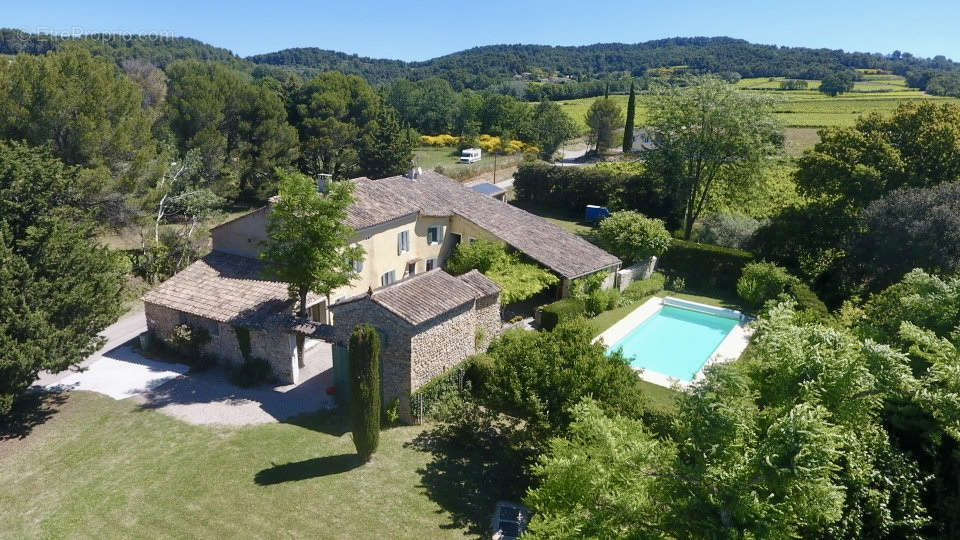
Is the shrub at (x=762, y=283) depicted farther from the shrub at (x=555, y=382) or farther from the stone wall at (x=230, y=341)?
the stone wall at (x=230, y=341)

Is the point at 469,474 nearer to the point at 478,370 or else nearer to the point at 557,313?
the point at 478,370

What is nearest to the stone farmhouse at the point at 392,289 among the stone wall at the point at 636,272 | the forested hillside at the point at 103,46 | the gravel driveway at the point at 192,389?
the gravel driveway at the point at 192,389

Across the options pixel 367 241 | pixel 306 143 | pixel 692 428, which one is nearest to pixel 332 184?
pixel 367 241

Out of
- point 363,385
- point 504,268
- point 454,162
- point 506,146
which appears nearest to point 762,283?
point 504,268

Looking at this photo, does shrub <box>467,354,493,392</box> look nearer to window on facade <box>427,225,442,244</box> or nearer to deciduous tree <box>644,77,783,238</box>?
window on facade <box>427,225,442,244</box>

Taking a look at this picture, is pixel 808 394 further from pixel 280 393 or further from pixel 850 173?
pixel 850 173

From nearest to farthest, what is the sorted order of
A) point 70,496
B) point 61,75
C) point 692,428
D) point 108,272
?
point 692,428 < point 70,496 < point 108,272 < point 61,75

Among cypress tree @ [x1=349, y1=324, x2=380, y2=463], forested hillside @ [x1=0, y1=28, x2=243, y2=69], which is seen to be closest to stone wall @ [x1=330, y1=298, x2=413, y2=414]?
cypress tree @ [x1=349, y1=324, x2=380, y2=463]
